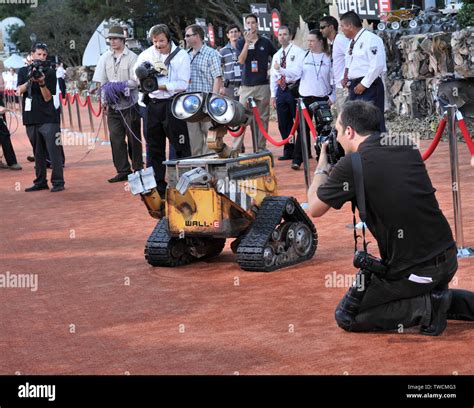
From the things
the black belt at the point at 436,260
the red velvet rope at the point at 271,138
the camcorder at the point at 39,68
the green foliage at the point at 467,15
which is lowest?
the black belt at the point at 436,260

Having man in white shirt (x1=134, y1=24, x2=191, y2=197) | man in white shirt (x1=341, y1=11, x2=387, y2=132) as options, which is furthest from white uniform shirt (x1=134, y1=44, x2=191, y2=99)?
man in white shirt (x1=341, y1=11, x2=387, y2=132)

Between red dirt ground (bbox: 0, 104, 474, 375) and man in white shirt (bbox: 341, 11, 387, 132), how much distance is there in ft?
4.60

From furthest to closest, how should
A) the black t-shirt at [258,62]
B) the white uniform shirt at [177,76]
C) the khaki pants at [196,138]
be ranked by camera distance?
the black t-shirt at [258,62] < the khaki pants at [196,138] < the white uniform shirt at [177,76]

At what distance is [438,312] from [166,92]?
6.11m

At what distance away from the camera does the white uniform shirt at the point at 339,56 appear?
→ 12664 mm

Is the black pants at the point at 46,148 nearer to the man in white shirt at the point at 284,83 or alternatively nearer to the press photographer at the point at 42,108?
the press photographer at the point at 42,108

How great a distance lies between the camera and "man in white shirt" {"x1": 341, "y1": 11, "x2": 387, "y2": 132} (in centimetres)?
1120

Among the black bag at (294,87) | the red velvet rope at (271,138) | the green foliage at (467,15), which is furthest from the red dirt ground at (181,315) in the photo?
the green foliage at (467,15)

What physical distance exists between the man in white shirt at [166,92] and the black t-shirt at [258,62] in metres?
3.69

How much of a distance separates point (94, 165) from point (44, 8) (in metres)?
50.9

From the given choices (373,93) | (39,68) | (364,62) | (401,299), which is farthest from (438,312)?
(39,68)

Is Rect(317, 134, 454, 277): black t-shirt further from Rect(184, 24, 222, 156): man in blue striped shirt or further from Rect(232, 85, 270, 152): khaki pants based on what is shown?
Rect(232, 85, 270, 152): khaki pants

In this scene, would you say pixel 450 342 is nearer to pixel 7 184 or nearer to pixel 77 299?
pixel 77 299

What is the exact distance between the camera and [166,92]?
11430 mm
